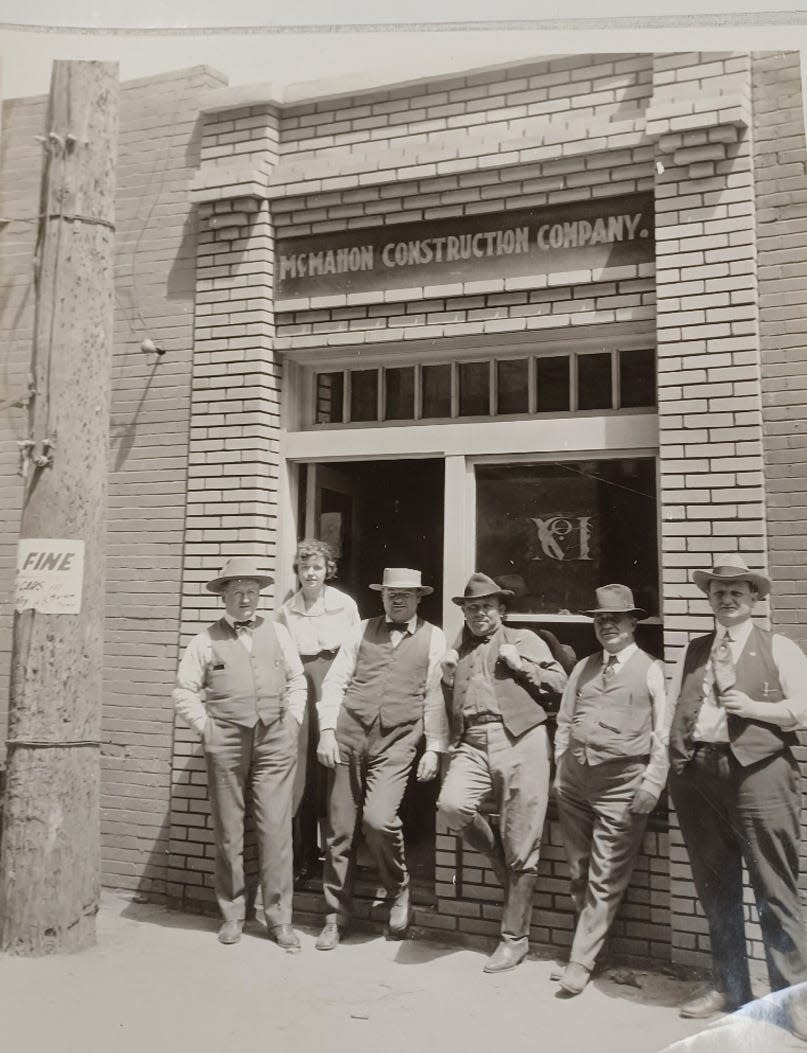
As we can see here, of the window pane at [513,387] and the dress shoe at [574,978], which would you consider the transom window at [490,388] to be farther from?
the dress shoe at [574,978]

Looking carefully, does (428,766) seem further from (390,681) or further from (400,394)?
(400,394)

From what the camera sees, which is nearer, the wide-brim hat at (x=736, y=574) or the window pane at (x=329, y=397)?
the wide-brim hat at (x=736, y=574)

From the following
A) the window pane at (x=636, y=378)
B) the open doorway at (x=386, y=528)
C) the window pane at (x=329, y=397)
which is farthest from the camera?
the window pane at (x=329, y=397)

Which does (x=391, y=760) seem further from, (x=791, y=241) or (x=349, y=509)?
(x=791, y=241)

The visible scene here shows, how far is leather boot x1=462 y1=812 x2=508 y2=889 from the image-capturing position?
430cm

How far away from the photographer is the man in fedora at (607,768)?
394cm

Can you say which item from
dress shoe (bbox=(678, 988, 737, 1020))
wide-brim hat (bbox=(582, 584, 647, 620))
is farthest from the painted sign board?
dress shoe (bbox=(678, 988, 737, 1020))

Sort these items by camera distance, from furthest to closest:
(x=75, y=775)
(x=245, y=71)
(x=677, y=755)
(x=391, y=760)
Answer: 1. (x=391, y=760)
2. (x=75, y=775)
3. (x=677, y=755)
4. (x=245, y=71)

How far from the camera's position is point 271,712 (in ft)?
15.2

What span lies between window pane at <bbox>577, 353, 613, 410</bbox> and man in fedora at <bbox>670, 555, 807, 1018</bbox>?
1183mm

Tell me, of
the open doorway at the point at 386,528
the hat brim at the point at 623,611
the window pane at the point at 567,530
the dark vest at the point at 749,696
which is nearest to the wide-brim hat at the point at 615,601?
the hat brim at the point at 623,611

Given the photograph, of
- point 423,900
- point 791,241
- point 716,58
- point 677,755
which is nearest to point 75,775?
point 423,900

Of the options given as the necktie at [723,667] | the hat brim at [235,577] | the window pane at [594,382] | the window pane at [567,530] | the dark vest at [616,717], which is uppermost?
the window pane at [594,382]

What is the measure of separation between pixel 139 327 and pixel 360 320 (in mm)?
1313
